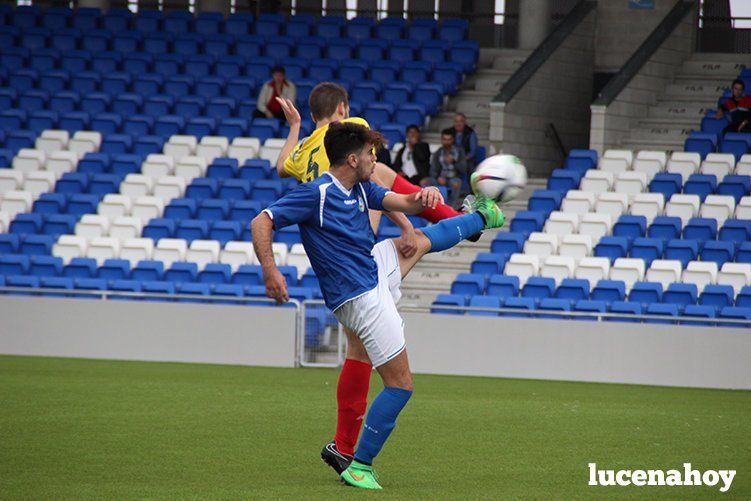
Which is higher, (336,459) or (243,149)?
(336,459)

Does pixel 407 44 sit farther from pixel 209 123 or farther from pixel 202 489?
pixel 202 489

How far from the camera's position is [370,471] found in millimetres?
6883

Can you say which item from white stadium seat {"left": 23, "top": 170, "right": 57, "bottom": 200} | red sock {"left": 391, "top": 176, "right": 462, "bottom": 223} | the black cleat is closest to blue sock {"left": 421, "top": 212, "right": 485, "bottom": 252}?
red sock {"left": 391, "top": 176, "right": 462, "bottom": 223}

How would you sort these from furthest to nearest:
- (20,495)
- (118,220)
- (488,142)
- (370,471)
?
(488,142)
(118,220)
(370,471)
(20,495)

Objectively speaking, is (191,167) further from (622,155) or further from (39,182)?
(622,155)

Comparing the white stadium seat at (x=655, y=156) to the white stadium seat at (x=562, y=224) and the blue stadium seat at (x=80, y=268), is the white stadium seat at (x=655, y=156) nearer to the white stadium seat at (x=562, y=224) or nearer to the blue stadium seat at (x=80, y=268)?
the white stadium seat at (x=562, y=224)

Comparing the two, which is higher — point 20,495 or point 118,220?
point 20,495

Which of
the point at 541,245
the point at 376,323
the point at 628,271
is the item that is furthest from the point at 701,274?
the point at 376,323

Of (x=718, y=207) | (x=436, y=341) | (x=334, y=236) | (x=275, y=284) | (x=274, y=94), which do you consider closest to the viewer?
(x=275, y=284)

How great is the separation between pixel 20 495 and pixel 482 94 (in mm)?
18299

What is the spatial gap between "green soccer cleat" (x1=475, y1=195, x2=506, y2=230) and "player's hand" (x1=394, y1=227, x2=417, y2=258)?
1.28 feet

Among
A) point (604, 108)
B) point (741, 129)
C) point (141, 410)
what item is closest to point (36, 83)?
point (604, 108)

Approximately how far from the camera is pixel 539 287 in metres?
17.8

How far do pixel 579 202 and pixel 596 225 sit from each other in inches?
29.7
